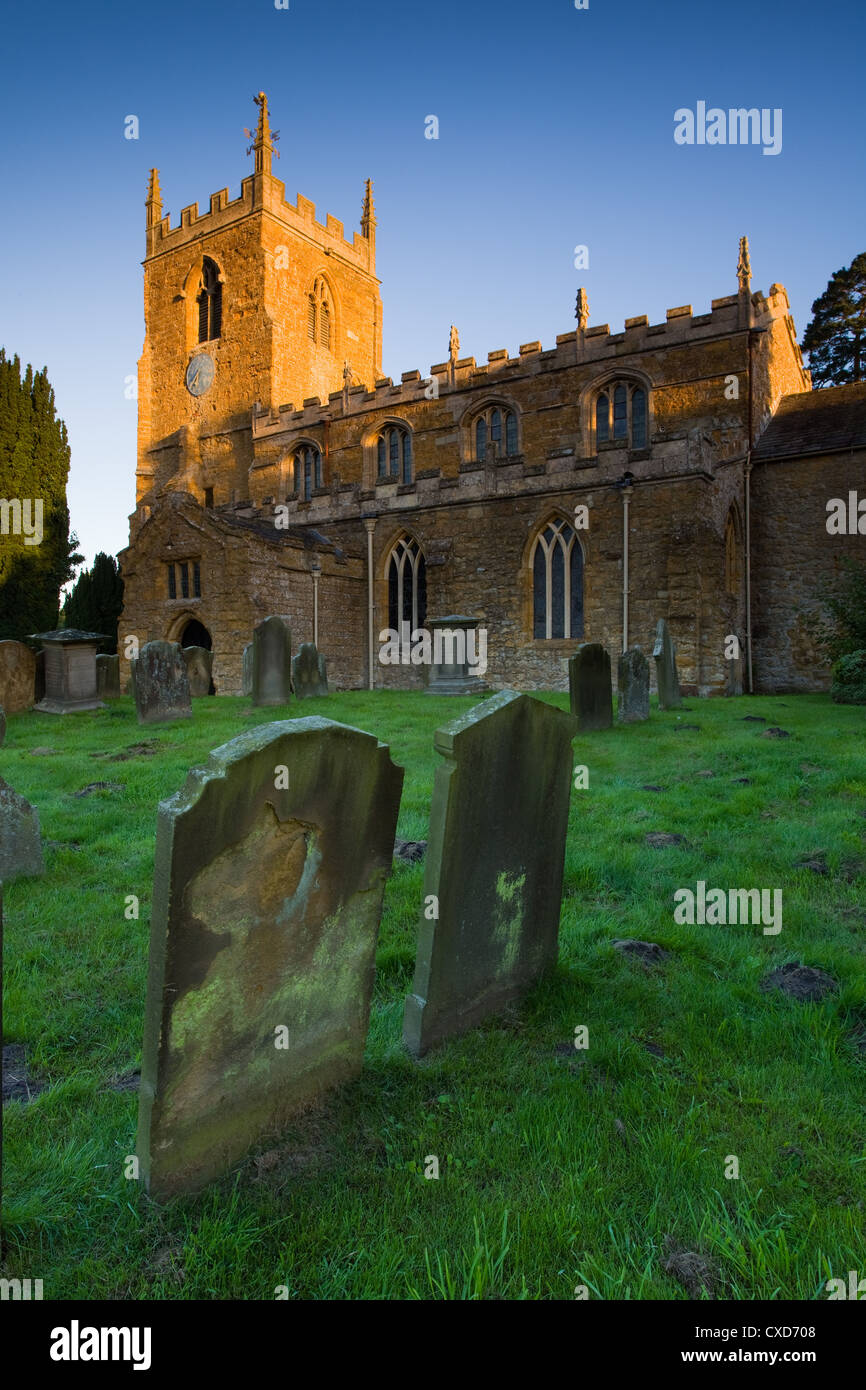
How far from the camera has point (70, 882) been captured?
4.11m

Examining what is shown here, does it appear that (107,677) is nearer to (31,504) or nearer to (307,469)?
(31,504)

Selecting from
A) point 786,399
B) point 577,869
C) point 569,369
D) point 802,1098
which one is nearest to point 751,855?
point 577,869

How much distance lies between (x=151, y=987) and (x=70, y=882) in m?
2.50

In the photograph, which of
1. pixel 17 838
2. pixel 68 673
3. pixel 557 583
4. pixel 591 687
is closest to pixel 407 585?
pixel 557 583

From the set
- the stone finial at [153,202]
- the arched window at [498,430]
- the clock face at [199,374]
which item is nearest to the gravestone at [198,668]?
the arched window at [498,430]

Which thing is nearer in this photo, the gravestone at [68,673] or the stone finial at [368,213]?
the gravestone at [68,673]

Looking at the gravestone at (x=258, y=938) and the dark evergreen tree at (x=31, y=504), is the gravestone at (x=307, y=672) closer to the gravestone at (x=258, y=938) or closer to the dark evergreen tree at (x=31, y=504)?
the gravestone at (x=258, y=938)

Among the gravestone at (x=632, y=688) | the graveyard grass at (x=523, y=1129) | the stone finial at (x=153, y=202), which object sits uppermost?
the stone finial at (x=153, y=202)

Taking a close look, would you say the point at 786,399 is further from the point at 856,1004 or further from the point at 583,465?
the point at 856,1004

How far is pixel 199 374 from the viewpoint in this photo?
28531mm

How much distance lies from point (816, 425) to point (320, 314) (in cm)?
2024

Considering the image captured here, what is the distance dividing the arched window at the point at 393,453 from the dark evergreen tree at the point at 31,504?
10.9 m

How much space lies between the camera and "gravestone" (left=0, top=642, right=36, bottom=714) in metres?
11.5

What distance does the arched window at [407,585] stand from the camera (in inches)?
787
